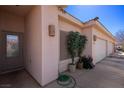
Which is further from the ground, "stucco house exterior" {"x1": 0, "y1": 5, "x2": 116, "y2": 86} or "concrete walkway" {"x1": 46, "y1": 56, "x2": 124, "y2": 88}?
"stucco house exterior" {"x1": 0, "y1": 5, "x2": 116, "y2": 86}

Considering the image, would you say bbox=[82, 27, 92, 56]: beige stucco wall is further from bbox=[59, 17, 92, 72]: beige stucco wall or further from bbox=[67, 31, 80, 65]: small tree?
bbox=[67, 31, 80, 65]: small tree

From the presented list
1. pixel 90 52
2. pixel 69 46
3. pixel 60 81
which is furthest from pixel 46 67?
pixel 90 52

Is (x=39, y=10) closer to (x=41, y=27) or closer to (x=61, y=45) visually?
(x=41, y=27)

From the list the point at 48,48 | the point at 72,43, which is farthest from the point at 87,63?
the point at 48,48

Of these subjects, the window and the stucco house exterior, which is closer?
the stucco house exterior

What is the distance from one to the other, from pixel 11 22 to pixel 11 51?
161cm

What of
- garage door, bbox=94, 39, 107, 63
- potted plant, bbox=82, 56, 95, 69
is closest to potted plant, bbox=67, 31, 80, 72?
potted plant, bbox=82, 56, 95, 69

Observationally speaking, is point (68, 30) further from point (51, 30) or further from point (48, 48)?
point (48, 48)

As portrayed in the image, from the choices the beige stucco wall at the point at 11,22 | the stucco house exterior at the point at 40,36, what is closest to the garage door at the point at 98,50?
the stucco house exterior at the point at 40,36

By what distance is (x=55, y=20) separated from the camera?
3963mm

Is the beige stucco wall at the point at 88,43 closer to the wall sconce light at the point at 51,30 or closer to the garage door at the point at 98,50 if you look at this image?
the garage door at the point at 98,50

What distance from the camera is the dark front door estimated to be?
479 cm

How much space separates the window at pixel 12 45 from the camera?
505 cm

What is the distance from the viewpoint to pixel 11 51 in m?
5.18
